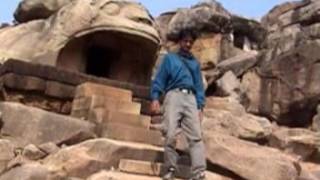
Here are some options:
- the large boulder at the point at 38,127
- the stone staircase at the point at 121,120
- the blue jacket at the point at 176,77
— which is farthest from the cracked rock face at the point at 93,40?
the blue jacket at the point at 176,77

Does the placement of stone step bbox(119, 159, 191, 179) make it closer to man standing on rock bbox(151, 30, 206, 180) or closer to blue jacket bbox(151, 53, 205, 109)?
man standing on rock bbox(151, 30, 206, 180)

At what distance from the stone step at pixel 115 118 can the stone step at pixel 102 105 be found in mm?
126

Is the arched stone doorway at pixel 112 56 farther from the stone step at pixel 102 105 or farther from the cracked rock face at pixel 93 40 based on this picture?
the stone step at pixel 102 105

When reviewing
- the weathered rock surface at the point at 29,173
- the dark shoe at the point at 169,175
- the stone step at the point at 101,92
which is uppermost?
the stone step at the point at 101,92

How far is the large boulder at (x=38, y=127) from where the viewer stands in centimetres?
867

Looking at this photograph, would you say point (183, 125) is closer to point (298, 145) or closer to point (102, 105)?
point (102, 105)

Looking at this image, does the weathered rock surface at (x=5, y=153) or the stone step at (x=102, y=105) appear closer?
the weathered rock surface at (x=5, y=153)

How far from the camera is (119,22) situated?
1062 cm

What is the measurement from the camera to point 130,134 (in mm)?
8812

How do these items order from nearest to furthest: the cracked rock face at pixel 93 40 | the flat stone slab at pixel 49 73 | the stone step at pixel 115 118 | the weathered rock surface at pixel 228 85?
the stone step at pixel 115 118 < the flat stone slab at pixel 49 73 < the cracked rock face at pixel 93 40 < the weathered rock surface at pixel 228 85

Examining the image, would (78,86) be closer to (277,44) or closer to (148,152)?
(148,152)

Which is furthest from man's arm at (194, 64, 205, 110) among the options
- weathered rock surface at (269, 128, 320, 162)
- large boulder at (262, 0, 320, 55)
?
large boulder at (262, 0, 320, 55)

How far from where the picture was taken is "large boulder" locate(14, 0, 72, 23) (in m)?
11.9

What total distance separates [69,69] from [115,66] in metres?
1.15
